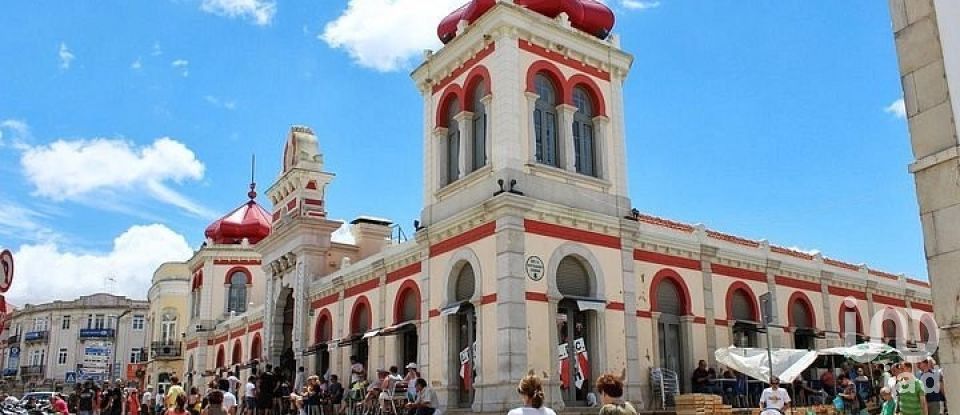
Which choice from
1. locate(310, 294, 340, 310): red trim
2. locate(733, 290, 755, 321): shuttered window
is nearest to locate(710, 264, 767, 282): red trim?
locate(733, 290, 755, 321): shuttered window

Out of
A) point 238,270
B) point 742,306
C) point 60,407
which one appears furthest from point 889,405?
point 238,270

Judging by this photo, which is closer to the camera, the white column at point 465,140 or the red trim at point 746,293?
the white column at point 465,140

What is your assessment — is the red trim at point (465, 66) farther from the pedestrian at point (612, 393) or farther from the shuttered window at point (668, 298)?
the pedestrian at point (612, 393)

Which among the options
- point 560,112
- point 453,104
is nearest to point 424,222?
point 453,104

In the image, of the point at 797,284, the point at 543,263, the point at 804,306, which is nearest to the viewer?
the point at 543,263

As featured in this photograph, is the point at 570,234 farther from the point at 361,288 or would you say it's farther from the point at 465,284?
the point at 361,288

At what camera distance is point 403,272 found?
70.3 ft

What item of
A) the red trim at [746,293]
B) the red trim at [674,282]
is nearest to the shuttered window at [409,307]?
the red trim at [674,282]

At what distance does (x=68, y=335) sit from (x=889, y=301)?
2608 inches

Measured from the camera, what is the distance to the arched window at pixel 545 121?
19188 millimetres

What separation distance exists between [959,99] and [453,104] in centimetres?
1442

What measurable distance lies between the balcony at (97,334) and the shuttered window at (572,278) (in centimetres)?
6224

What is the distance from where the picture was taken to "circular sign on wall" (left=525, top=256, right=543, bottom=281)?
17.4m

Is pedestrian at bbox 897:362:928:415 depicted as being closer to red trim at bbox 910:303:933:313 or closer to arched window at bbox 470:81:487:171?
arched window at bbox 470:81:487:171
